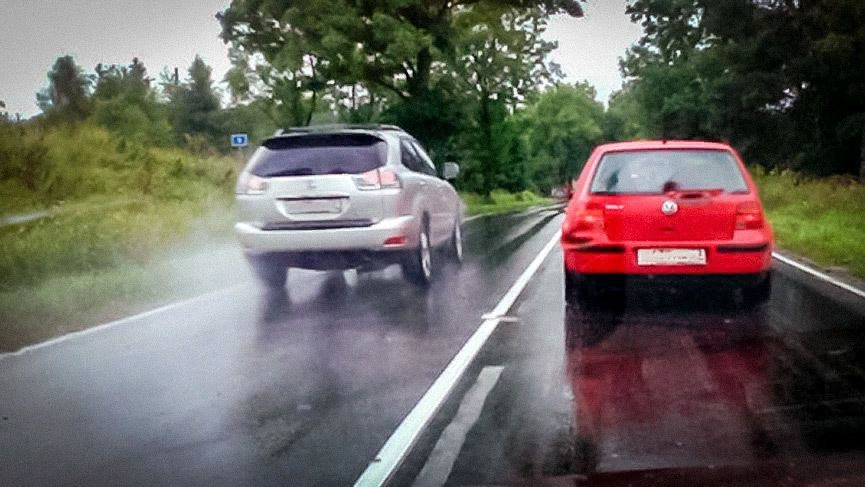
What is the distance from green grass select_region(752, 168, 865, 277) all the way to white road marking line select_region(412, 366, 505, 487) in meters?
2.79

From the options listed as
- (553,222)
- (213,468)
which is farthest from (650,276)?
(553,222)

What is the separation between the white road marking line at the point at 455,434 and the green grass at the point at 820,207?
9.14ft

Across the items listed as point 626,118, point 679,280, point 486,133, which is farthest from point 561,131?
point 679,280

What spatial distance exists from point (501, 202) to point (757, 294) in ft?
8.06

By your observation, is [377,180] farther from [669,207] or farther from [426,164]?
[669,207]

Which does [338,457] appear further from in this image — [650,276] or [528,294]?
[528,294]

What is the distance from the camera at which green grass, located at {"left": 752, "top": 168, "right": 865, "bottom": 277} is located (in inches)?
292

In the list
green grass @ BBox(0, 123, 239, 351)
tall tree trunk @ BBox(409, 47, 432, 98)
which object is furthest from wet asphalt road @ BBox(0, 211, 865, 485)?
tall tree trunk @ BBox(409, 47, 432, 98)

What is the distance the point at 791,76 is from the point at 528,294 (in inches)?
131

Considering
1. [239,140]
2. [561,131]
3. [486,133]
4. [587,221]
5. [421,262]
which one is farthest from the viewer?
[421,262]

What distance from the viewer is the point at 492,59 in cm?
698

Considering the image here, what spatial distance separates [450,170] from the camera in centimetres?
948

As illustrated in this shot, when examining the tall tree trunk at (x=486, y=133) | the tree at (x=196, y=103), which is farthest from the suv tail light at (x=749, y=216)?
the tree at (x=196, y=103)

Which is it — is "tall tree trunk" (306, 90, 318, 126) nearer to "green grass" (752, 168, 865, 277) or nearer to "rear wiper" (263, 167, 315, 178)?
"rear wiper" (263, 167, 315, 178)
